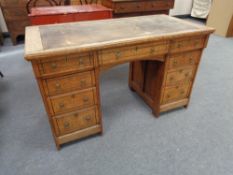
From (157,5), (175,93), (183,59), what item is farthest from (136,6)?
(175,93)

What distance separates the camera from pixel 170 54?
144 centimetres

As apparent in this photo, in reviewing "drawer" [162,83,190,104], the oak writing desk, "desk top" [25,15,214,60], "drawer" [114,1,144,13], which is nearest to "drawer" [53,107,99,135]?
the oak writing desk

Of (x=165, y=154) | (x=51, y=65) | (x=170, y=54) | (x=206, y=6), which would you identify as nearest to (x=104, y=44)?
(x=51, y=65)

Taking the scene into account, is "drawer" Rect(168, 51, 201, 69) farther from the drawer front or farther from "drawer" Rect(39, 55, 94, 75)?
the drawer front

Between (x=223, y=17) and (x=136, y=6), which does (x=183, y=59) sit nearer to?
(x=136, y=6)

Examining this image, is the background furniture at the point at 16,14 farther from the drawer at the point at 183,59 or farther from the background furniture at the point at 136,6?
the drawer at the point at 183,59

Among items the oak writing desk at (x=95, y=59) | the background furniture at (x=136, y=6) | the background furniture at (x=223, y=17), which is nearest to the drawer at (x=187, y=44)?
the oak writing desk at (x=95, y=59)

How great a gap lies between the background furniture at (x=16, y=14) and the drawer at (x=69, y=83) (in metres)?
2.65

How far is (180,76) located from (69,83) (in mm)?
1011

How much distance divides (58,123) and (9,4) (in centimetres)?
287

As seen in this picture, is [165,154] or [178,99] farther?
[178,99]

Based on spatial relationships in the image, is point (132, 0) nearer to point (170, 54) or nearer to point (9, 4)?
point (170, 54)

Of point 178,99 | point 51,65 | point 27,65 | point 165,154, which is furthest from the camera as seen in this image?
point 27,65

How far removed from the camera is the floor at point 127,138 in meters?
1.33
